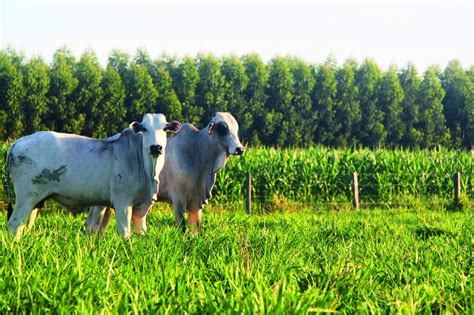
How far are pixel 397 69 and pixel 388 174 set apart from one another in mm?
31863

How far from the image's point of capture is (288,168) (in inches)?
765

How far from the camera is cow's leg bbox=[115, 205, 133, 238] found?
7320 millimetres

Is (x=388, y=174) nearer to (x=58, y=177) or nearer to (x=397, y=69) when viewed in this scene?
(x=58, y=177)

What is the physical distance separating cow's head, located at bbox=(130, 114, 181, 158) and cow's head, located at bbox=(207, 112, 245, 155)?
1.28m

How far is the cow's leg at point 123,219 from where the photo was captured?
732 centimetres

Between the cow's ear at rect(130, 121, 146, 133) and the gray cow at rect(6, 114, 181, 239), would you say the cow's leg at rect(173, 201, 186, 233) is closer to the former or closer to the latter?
the gray cow at rect(6, 114, 181, 239)

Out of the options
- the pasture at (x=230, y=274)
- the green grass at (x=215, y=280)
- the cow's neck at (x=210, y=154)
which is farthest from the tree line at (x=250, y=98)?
the green grass at (x=215, y=280)

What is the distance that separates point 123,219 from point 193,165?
1.78 meters

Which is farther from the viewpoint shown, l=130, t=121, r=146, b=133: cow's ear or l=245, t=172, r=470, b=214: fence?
l=245, t=172, r=470, b=214: fence

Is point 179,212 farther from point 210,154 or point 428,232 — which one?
point 428,232

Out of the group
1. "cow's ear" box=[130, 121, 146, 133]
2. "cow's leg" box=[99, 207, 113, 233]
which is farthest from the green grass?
"cow's leg" box=[99, 207, 113, 233]

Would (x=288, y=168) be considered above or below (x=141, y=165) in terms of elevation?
below

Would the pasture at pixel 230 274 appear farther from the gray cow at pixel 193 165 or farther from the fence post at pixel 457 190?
the fence post at pixel 457 190

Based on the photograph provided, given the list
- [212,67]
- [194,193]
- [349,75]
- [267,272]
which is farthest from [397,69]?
[267,272]
